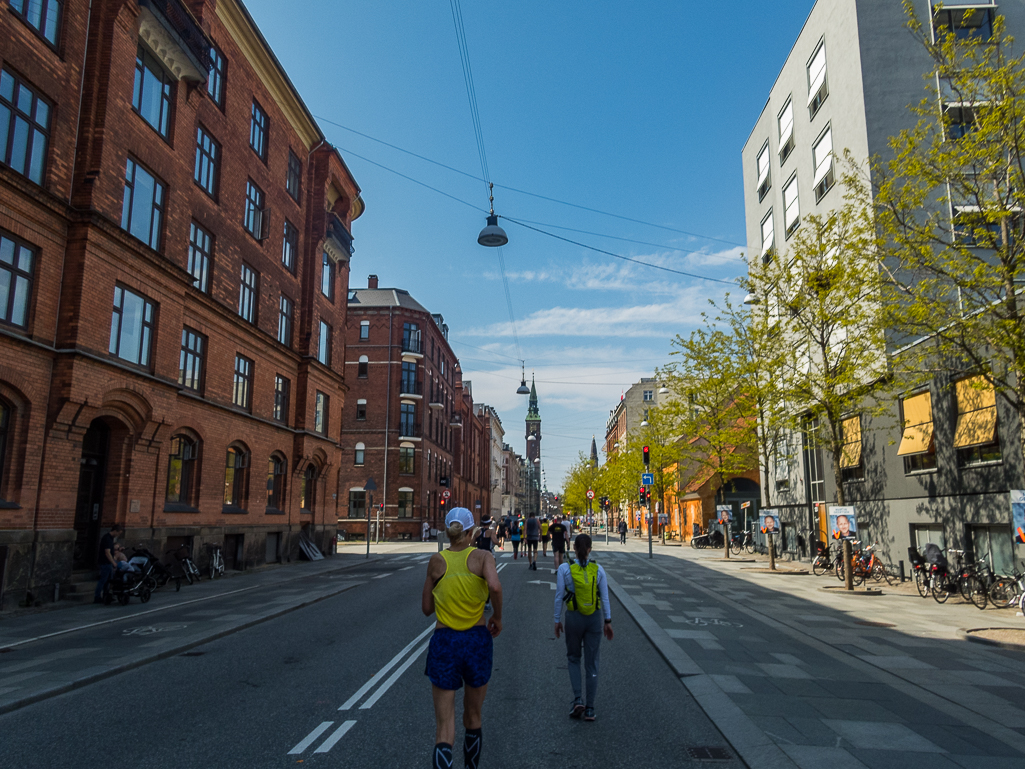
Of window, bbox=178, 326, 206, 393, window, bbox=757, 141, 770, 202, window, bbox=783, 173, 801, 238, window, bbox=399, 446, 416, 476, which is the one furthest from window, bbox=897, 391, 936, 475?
window, bbox=399, 446, 416, 476

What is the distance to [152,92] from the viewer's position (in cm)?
1820

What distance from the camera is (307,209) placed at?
3055 centimetres

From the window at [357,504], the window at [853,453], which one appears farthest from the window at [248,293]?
the window at [357,504]

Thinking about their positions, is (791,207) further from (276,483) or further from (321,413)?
(276,483)

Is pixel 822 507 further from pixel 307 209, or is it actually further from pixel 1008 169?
pixel 307 209

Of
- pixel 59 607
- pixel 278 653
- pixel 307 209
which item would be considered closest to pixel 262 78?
pixel 307 209

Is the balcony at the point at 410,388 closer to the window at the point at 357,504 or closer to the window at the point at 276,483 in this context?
the window at the point at 357,504

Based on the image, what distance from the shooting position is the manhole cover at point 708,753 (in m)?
5.39

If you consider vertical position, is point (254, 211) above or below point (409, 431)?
above

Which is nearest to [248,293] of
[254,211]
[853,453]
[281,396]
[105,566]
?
[254,211]

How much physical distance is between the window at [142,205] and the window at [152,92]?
141cm

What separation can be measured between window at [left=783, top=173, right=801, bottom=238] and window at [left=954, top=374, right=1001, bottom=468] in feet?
42.7

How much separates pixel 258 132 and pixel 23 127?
12969 mm

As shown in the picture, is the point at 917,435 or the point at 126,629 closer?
the point at 126,629
